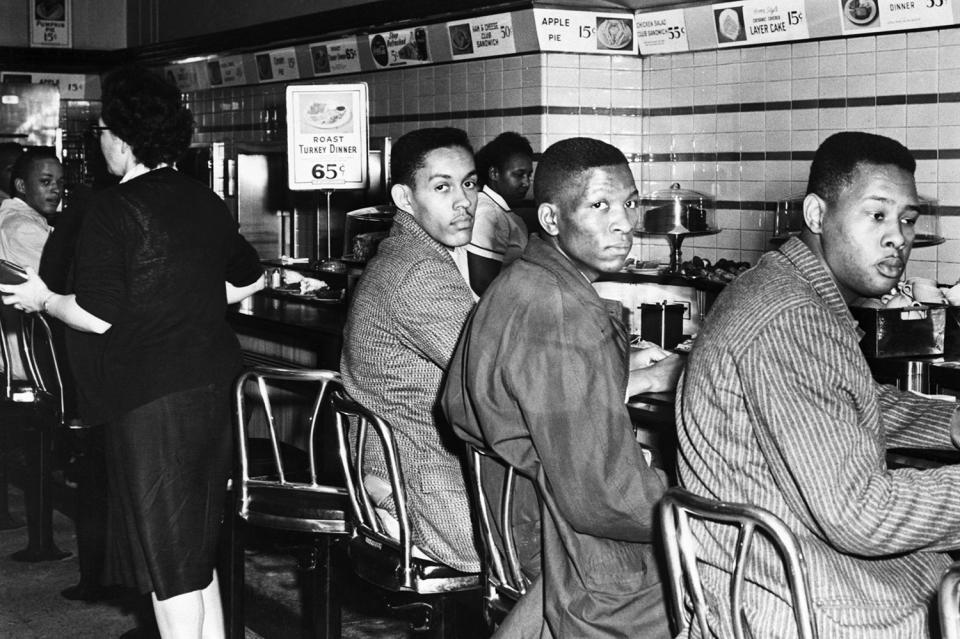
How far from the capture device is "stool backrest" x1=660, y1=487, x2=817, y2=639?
1.97 meters

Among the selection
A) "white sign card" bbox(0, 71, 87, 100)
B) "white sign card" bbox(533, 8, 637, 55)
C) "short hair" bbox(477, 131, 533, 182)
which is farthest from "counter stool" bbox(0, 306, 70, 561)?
"white sign card" bbox(0, 71, 87, 100)

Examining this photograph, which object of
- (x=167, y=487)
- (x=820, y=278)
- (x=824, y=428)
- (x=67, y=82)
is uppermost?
(x=67, y=82)

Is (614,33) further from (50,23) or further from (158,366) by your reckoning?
(50,23)

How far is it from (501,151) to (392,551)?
13.0ft

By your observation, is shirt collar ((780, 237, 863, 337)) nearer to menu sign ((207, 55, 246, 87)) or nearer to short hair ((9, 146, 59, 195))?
short hair ((9, 146, 59, 195))

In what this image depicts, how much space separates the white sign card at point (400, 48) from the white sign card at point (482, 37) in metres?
0.33

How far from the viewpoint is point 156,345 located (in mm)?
3422

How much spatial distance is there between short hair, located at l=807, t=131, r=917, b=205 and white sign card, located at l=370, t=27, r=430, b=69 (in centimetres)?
590

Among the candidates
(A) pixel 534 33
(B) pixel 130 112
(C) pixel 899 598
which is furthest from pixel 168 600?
(A) pixel 534 33

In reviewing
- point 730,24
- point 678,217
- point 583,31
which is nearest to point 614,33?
point 583,31

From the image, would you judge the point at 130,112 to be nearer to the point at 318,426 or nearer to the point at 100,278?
the point at 100,278

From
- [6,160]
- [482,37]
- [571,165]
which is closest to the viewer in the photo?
[571,165]

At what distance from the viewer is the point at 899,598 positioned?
213cm

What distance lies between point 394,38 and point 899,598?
21.9ft
